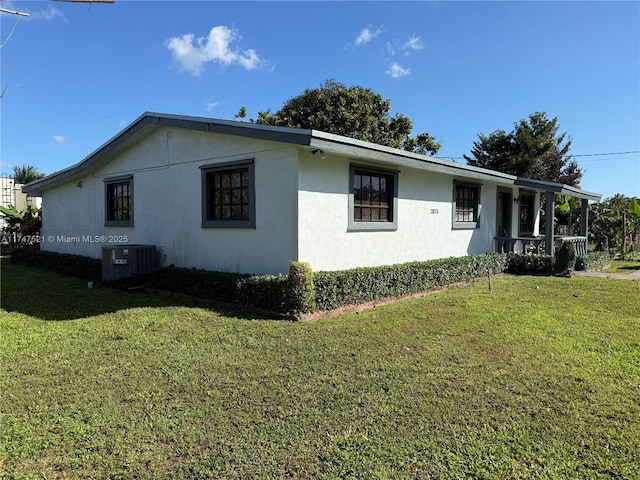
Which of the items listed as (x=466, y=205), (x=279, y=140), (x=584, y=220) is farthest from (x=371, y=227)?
(x=584, y=220)

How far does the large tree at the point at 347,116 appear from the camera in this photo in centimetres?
2434

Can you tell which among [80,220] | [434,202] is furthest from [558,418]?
[80,220]

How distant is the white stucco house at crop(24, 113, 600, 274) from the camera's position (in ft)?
25.0

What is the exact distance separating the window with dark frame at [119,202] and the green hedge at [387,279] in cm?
731

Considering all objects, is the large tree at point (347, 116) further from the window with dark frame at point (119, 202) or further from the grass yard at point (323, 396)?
the grass yard at point (323, 396)

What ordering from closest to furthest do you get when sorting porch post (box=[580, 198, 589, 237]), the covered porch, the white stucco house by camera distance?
the white stucco house
the covered porch
porch post (box=[580, 198, 589, 237])

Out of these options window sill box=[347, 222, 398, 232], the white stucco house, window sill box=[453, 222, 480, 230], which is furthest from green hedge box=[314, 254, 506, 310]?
window sill box=[453, 222, 480, 230]

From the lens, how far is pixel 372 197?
9.09 metres

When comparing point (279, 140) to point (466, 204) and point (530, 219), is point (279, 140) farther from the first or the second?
point (530, 219)

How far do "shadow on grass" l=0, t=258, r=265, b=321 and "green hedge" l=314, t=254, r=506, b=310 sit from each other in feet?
4.55

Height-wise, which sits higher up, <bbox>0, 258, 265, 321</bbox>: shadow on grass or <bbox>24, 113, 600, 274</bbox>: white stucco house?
<bbox>24, 113, 600, 274</bbox>: white stucco house

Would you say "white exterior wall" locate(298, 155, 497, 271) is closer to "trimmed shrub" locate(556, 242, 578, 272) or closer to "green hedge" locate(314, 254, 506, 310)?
"green hedge" locate(314, 254, 506, 310)

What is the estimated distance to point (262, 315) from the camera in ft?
23.0

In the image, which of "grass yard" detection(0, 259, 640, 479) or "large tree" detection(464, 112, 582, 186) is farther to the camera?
"large tree" detection(464, 112, 582, 186)
